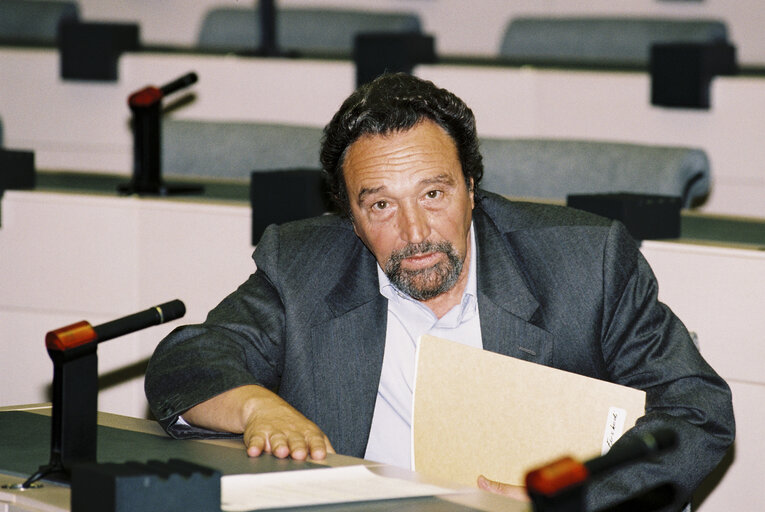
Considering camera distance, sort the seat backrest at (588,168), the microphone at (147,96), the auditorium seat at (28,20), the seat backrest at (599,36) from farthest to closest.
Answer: the auditorium seat at (28,20) → the seat backrest at (599,36) → the microphone at (147,96) → the seat backrest at (588,168)

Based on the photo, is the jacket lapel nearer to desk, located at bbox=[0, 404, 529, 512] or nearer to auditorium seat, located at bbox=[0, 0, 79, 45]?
desk, located at bbox=[0, 404, 529, 512]

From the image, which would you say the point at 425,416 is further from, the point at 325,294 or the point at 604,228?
the point at 604,228

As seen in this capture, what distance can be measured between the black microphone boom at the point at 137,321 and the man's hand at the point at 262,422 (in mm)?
147

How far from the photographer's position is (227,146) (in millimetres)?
3312

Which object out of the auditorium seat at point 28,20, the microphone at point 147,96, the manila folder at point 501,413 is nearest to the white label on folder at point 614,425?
the manila folder at point 501,413

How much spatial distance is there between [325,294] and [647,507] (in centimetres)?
67

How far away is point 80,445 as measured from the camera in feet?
4.42

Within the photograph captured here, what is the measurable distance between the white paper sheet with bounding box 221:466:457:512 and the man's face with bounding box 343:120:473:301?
1.42ft

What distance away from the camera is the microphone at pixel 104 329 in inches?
51.8

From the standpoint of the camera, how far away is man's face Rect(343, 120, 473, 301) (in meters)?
1.71

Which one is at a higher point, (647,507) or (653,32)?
(653,32)

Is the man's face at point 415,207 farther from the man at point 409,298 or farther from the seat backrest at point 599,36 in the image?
the seat backrest at point 599,36

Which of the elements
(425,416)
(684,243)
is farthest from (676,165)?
(425,416)

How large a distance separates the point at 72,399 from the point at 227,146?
204cm
